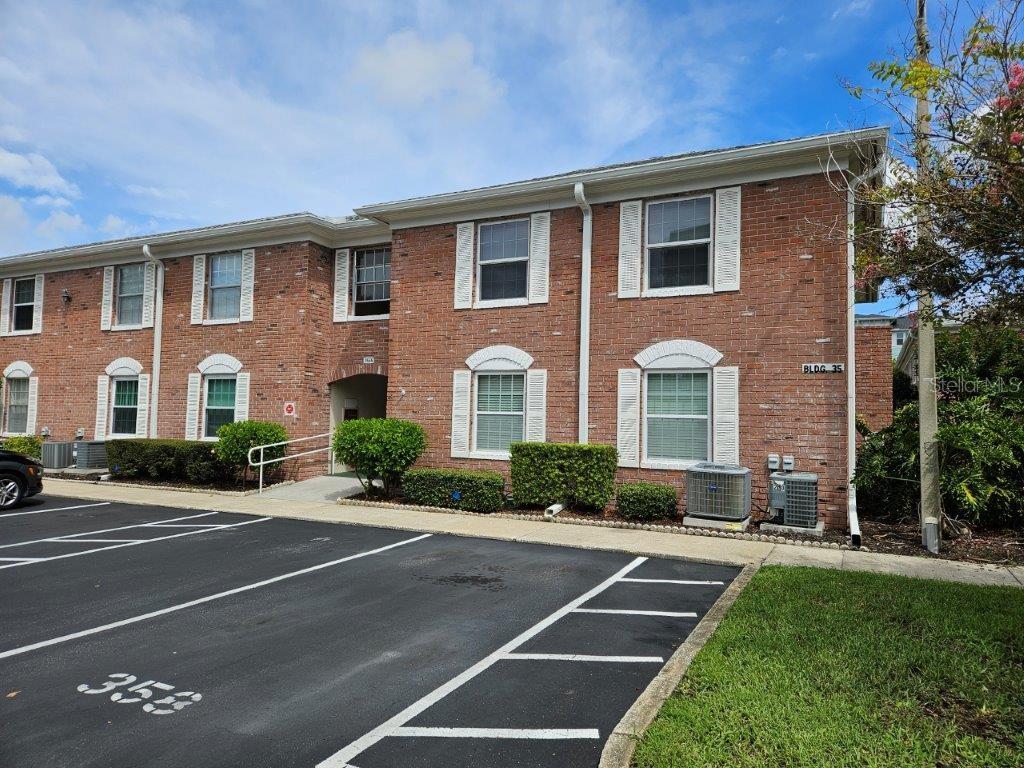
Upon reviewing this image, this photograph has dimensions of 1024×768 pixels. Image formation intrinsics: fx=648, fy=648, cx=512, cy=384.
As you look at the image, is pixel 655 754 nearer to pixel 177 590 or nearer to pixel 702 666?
pixel 702 666

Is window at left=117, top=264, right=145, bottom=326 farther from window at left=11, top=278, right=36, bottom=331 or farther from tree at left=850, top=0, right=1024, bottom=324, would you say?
tree at left=850, top=0, right=1024, bottom=324

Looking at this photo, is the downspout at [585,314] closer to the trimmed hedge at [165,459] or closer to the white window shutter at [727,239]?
the white window shutter at [727,239]

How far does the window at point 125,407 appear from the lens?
1730 centimetres

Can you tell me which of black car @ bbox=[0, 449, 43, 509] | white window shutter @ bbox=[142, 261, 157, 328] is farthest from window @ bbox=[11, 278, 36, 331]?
black car @ bbox=[0, 449, 43, 509]

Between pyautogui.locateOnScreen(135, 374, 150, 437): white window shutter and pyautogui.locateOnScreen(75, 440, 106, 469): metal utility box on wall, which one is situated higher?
pyautogui.locateOnScreen(135, 374, 150, 437): white window shutter

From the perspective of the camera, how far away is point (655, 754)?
3297 millimetres

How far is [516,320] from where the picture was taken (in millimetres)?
12805

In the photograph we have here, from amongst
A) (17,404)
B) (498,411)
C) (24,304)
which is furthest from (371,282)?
(17,404)

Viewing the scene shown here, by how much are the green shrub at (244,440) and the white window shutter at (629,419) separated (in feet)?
24.9

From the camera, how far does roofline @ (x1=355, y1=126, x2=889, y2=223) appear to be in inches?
408

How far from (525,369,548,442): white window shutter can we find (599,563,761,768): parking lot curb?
21.4 feet

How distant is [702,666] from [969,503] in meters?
6.65

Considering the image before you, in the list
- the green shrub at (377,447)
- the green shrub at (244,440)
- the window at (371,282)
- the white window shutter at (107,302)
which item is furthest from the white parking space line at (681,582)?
the white window shutter at (107,302)

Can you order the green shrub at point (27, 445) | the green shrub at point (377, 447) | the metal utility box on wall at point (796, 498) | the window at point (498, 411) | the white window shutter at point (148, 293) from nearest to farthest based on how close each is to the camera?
the metal utility box on wall at point (796, 498), the green shrub at point (377, 447), the window at point (498, 411), the white window shutter at point (148, 293), the green shrub at point (27, 445)
